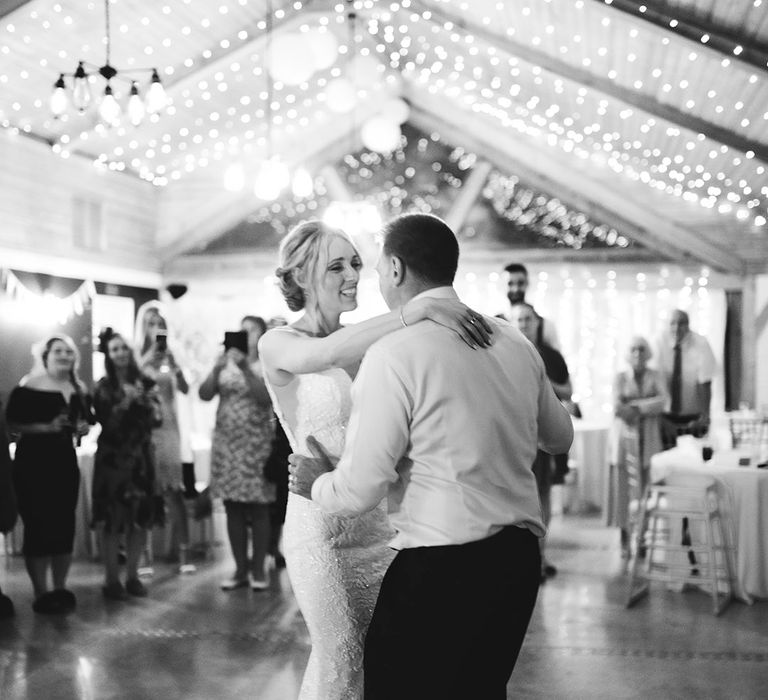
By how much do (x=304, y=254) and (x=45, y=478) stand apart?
11.0ft

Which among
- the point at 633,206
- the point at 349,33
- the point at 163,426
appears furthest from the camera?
the point at 633,206

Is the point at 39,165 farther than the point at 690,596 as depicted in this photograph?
Yes

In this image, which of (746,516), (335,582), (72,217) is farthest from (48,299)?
(335,582)

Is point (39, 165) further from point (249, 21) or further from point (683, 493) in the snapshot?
point (683, 493)

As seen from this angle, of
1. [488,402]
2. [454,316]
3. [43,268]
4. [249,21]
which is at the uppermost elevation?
[249,21]

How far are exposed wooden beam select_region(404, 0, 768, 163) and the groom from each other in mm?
6388

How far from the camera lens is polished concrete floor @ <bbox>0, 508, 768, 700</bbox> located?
12.9ft

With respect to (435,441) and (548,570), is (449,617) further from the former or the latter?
(548,570)

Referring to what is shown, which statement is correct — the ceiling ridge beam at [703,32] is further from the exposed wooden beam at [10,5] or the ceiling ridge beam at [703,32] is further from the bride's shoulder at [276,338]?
the bride's shoulder at [276,338]

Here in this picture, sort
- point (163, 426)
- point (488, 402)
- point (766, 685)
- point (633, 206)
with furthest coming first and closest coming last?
1. point (633, 206)
2. point (163, 426)
3. point (766, 685)
4. point (488, 402)

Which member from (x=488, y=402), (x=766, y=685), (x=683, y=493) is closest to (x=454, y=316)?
(x=488, y=402)

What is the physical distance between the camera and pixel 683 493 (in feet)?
17.3

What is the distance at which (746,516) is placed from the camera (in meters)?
5.34

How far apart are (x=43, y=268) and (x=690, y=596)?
20.5 feet
